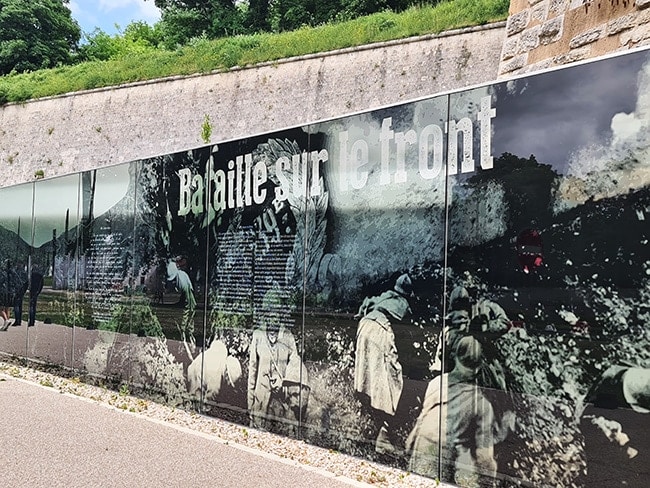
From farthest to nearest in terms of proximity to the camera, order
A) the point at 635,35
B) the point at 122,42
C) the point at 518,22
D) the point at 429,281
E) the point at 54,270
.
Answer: the point at 122,42 → the point at 54,270 → the point at 518,22 → the point at 635,35 → the point at 429,281

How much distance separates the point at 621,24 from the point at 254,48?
17.9m

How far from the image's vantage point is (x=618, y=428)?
4.14 m

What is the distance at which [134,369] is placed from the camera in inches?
348

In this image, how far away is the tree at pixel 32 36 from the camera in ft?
129

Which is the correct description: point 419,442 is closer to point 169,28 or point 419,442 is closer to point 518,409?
point 518,409

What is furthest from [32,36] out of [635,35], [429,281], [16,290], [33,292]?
[429,281]

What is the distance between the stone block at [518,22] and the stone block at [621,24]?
65.8 inches

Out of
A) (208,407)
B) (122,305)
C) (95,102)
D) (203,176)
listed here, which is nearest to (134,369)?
(122,305)

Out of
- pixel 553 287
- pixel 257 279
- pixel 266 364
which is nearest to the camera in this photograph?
pixel 553 287

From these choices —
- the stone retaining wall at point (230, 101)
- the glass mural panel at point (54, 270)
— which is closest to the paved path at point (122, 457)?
the glass mural panel at point (54, 270)

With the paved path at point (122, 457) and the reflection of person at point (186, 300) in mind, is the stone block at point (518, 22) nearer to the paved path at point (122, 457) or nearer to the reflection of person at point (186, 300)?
the reflection of person at point (186, 300)

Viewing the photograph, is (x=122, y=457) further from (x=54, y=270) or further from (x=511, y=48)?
(x=511, y=48)

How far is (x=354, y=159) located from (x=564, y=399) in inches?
108

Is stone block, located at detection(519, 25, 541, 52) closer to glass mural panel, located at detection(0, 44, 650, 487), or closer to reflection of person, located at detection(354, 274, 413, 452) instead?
glass mural panel, located at detection(0, 44, 650, 487)
